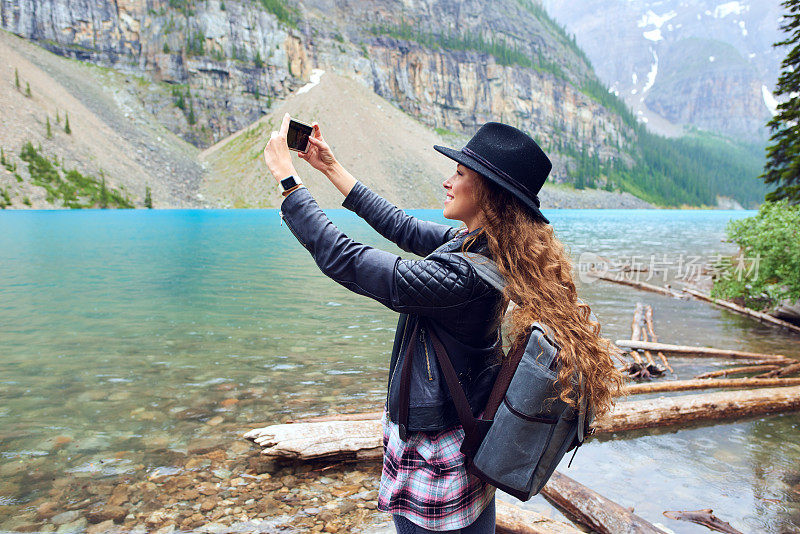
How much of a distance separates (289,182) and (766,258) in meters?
15.4

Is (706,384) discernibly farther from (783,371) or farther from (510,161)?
(510,161)

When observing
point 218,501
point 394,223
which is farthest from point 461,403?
point 218,501

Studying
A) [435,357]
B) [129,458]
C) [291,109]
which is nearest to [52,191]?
[291,109]

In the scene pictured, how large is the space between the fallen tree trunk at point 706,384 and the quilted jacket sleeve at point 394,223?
6.66 meters

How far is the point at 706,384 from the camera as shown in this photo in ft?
28.4

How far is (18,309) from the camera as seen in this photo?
615 inches

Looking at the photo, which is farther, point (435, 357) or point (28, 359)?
point (28, 359)

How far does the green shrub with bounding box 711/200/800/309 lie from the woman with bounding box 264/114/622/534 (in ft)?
44.9

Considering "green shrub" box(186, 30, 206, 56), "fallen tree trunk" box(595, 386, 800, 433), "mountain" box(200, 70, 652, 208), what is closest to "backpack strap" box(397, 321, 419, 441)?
"fallen tree trunk" box(595, 386, 800, 433)

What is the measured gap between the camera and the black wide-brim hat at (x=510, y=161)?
2.28 meters

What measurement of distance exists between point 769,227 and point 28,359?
756 inches

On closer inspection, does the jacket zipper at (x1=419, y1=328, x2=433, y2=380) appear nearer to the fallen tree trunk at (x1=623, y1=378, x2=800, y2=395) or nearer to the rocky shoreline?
the rocky shoreline

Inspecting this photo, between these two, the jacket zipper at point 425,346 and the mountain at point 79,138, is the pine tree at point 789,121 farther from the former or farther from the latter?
the mountain at point 79,138

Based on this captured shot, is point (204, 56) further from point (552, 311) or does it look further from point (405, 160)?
point (552, 311)
